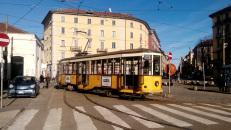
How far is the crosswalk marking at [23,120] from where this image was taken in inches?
471

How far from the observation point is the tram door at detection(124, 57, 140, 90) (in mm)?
22703

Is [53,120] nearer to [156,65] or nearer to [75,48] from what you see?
[156,65]

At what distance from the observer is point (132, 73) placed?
23.0 meters

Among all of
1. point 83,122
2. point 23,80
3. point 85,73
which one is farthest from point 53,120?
point 85,73

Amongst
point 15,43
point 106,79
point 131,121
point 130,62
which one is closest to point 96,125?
point 131,121

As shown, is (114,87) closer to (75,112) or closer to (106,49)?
(75,112)

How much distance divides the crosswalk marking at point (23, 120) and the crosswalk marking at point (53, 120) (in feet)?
2.13

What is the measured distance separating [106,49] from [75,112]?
84.3 metres

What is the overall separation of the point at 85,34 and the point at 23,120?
84605 millimetres

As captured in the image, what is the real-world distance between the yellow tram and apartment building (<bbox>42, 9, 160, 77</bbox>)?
60532mm

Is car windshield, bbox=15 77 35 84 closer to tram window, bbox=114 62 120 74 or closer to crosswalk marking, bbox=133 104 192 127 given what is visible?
tram window, bbox=114 62 120 74

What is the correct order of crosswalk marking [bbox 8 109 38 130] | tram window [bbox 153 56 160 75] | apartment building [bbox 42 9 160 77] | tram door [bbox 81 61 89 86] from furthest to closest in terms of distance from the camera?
apartment building [bbox 42 9 160 77] → tram door [bbox 81 61 89 86] → tram window [bbox 153 56 160 75] → crosswalk marking [bbox 8 109 38 130]

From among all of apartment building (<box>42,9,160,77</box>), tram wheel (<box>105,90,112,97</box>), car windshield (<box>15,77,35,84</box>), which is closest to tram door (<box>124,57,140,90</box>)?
tram wheel (<box>105,90,112,97</box>)

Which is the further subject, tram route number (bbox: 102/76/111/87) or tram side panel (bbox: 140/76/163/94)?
tram route number (bbox: 102/76/111/87)
